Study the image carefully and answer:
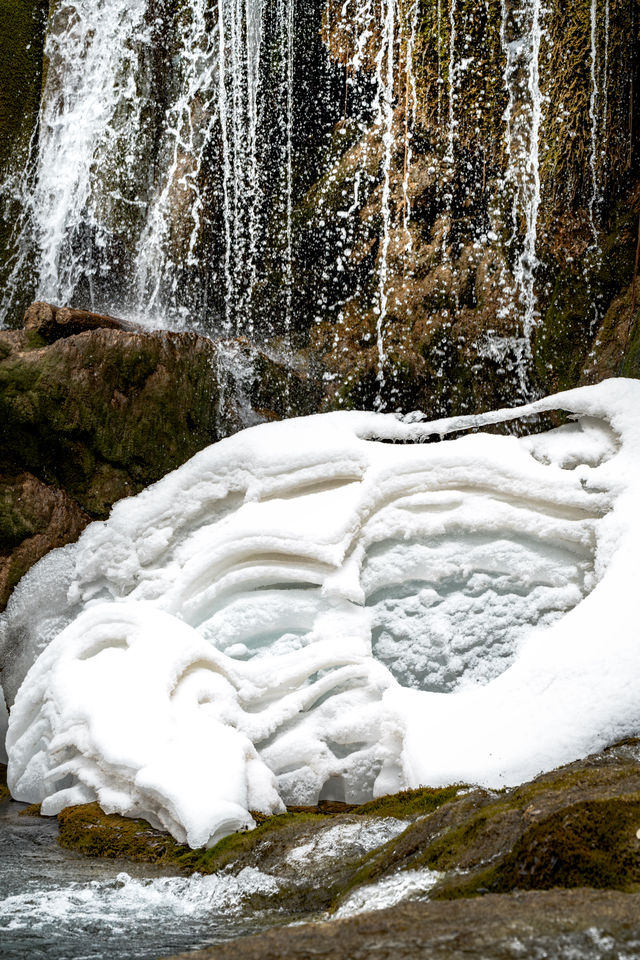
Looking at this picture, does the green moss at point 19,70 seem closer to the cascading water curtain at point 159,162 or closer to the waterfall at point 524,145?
the cascading water curtain at point 159,162

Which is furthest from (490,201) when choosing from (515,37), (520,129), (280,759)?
(280,759)

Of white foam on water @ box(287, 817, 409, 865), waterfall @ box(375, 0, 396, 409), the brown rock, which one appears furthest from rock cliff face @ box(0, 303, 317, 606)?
white foam on water @ box(287, 817, 409, 865)

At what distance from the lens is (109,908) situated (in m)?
2.84

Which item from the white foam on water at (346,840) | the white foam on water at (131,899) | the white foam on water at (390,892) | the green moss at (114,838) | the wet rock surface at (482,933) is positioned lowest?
the green moss at (114,838)

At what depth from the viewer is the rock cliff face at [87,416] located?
20.9 ft

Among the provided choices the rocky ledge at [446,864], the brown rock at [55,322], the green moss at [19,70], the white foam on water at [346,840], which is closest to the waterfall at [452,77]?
the brown rock at [55,322]

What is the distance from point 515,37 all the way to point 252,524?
18.7ft

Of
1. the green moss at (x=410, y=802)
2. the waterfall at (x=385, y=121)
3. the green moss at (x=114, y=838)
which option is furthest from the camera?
the waterfall at (x=385, y=121)

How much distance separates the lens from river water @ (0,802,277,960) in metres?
2.42

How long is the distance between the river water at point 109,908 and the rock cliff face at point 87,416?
121 inches

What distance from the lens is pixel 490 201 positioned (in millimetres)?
8109

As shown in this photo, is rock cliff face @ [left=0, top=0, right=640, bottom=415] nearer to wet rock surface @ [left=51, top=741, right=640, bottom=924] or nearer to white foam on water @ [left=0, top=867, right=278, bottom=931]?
wet rock surface @ [left=51, top=741, right=640, bottom=924]

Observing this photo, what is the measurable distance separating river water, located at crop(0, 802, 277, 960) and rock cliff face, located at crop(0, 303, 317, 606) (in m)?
3.06

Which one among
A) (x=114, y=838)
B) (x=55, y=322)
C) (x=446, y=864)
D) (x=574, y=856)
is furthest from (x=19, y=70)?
(x=574, y=856)
